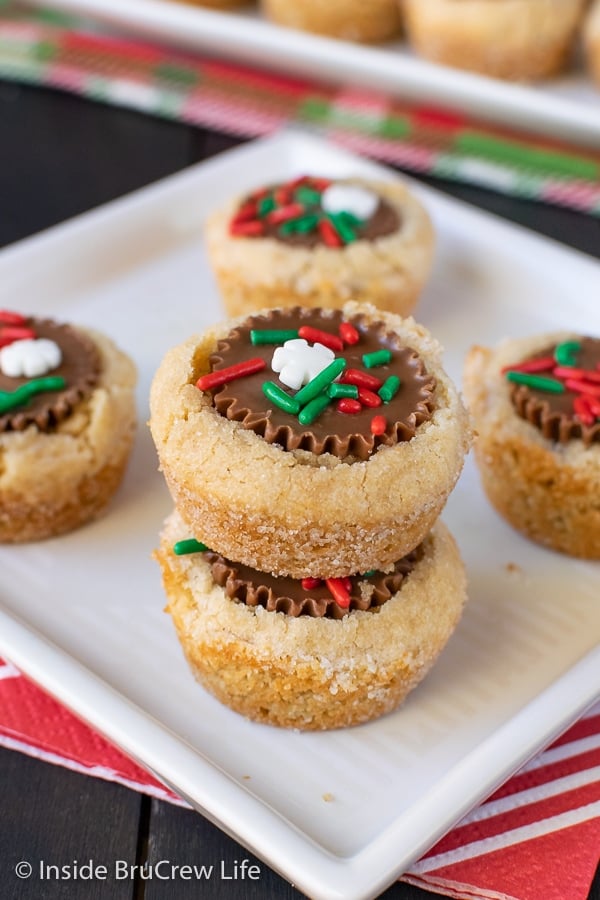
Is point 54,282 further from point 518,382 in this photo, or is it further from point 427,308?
point 518,382

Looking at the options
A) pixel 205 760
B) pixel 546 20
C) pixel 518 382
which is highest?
pixel 546 20

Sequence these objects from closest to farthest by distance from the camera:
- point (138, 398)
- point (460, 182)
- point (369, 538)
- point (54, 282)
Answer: point (369, 538), point (138, 398), point (54, 282), point (460, 182)

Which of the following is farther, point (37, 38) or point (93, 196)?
point (37, 38)

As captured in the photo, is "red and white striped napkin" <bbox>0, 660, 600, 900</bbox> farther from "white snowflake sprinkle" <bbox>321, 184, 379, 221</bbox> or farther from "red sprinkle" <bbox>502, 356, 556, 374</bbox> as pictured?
"white snowflake sprinkle" <bbox>321, 184, 379, 221</bbox>

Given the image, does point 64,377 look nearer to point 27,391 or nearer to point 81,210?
point 27,391

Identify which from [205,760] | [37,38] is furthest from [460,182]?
[205,760]

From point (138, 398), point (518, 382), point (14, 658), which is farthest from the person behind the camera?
point (138, 398)
